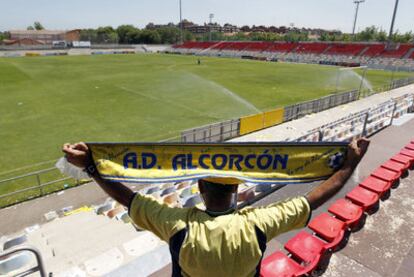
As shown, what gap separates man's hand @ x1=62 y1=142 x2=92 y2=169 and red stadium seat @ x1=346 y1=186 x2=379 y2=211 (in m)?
5.54

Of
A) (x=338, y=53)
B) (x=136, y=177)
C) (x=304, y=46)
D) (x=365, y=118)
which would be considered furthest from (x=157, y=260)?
(x=304, y=46)

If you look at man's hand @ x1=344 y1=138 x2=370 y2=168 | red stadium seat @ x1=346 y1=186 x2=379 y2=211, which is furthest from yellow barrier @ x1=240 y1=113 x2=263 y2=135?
man's hand @ x1=344 y1=138 x2=370 y2=168

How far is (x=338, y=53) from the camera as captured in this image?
2549 inches

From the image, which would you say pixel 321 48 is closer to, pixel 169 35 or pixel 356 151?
pixel 169 35

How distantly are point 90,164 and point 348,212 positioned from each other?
16.7ft

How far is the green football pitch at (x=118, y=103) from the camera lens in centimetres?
1570

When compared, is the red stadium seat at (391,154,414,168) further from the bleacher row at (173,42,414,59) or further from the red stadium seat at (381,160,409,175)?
the bleacher row at (173,42,414,59)

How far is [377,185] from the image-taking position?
6574 mm

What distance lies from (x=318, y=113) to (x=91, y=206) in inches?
666

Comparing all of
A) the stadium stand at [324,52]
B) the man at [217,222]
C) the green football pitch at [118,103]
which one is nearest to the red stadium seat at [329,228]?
the man at [217,222]

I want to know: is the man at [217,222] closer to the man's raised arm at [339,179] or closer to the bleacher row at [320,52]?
the man's raised arm at [339,179]

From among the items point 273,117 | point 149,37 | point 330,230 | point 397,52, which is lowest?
point 273,117

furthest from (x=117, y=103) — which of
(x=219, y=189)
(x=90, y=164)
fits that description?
(x=219, y=189)

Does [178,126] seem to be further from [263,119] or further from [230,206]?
[230,206]
